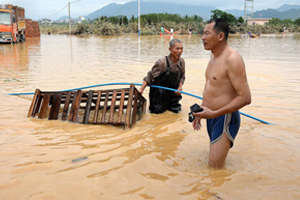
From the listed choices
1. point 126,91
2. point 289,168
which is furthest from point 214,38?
point 126,91

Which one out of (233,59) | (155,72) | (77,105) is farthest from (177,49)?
(233,59)

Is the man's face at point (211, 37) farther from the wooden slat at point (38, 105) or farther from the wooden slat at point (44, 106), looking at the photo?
the wooden slat at point (38, 105)

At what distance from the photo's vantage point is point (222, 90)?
109 inches

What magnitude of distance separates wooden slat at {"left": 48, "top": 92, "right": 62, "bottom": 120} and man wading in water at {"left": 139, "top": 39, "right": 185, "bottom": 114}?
1.53 meters

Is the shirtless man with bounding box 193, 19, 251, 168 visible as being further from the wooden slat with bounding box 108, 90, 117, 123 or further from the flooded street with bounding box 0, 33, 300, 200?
the wooden slat with bounding box 108, 90, 117, 123

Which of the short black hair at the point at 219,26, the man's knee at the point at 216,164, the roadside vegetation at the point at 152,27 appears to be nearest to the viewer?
the short black hair at the point at 219,26

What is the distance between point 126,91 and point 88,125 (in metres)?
0.90

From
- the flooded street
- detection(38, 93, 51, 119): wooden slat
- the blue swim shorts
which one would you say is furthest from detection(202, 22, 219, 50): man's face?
detection(38, 93, 51, 119): wooden slat

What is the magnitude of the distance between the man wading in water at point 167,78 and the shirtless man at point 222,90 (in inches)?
83.0

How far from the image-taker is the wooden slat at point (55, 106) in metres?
4.81

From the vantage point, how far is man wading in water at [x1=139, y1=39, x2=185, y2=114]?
16.3ft

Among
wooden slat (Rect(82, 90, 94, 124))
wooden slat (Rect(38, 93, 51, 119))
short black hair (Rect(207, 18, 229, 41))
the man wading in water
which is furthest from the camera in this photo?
the man wading in water

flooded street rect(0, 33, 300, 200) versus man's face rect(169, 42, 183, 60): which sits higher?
man's face rect(169, 42, 183, 60)

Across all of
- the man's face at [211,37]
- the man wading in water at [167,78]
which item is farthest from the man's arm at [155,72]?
the man's face at [211,37]
